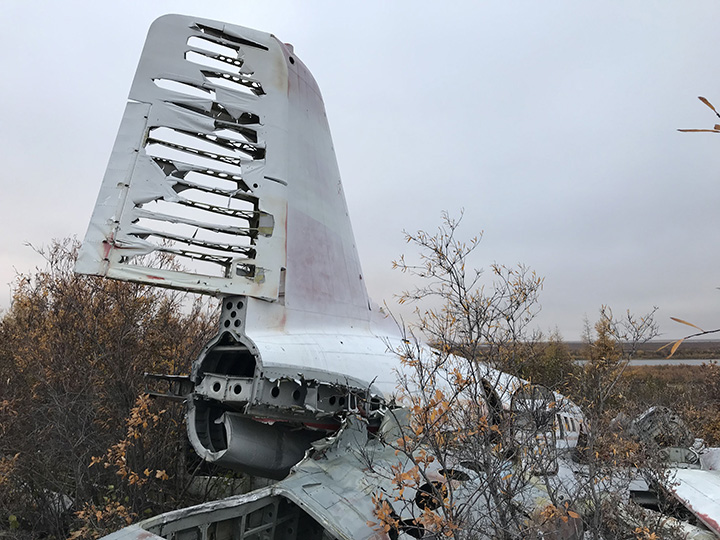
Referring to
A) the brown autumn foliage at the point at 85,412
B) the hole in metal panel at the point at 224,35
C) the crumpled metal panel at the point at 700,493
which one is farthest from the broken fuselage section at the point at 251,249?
the crumpled metal panel at the point at 700,493

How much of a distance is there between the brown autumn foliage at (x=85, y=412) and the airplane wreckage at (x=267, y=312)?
8.45 ft

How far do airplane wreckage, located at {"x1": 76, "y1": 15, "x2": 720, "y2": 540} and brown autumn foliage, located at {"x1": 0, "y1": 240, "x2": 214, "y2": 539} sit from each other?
2575 mm

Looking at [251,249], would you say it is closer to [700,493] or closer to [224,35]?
[224,35]

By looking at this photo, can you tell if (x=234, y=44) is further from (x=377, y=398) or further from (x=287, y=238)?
(x=377, y=398)

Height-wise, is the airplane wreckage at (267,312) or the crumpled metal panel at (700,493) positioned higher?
the airplane wreckage at (267,312)

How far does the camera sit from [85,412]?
7250 millimetres

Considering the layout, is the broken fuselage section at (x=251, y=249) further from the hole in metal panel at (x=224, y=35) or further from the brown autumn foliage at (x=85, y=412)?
the brown autumn foliage at (x=85, y=412)

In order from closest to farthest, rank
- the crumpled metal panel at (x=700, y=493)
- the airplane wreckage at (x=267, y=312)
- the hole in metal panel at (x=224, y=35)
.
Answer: the airplane wreckage at (x=267, y=312), the hole in metal panel at (x=224, y=35), the crumpled metal panel at (x=700, y=493)

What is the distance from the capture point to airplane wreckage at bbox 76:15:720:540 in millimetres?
4137

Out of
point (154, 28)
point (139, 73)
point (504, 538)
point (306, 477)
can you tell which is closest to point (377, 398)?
point (306, 477)

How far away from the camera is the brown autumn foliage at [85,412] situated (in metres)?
6.97

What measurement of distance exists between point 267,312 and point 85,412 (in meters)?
4.57

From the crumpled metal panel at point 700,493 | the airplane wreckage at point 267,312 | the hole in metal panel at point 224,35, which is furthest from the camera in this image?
the crumpled metal panel at point 700,493

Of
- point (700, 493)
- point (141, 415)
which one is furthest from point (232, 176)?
point (700, 493)
